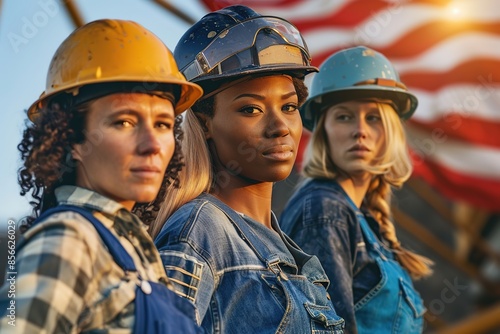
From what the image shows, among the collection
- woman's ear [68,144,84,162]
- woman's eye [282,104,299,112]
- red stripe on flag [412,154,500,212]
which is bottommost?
red stripe on flag [412,154,500,212]

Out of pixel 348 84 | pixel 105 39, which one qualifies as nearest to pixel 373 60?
pixel 348 84

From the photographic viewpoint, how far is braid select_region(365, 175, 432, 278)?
4305 mm

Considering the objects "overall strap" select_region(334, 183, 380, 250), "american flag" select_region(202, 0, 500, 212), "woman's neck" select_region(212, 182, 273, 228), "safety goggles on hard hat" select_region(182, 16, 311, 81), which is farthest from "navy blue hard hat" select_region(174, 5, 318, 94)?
"american flag" select_region(202, 0, 500, 212)

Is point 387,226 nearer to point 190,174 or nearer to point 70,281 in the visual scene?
point 190,174

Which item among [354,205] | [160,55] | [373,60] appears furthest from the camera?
[373,60]

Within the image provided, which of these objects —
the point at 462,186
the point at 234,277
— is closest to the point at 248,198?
the point at 234,277

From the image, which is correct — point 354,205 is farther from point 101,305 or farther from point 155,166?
point 101,305

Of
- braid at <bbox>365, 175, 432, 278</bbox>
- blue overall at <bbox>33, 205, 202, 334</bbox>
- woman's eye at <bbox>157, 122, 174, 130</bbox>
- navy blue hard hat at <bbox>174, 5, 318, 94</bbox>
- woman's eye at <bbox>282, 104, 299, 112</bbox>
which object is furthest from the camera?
braid at <bbox>365, 175, 432, 278</bbox>

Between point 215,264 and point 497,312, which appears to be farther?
point 497,312

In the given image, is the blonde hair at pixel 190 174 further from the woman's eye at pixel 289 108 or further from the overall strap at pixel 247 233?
the woman's eye at pixel 289 108

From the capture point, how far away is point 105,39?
235 cm

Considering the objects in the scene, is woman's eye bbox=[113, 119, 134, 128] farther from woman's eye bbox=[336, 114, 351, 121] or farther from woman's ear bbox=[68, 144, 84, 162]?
woman's eye bbox=[336, 114, 351, 121]

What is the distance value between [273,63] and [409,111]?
1.65 metres

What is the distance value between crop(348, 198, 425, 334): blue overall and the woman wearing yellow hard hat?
61.8 inches
